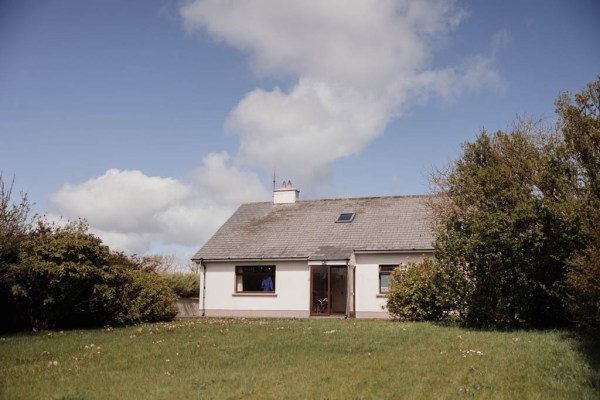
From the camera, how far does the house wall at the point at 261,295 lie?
27562 mm

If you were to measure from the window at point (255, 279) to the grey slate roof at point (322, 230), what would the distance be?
88cm

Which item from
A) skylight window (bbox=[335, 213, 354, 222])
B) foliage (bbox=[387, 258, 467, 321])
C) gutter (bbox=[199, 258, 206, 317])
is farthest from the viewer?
skylight window (bbox=[335, 213, 354, 222])

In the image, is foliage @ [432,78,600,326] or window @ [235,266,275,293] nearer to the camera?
foliage @ [432,78,600,326]

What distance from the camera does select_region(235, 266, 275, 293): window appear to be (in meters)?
28.5

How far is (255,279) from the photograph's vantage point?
95.1ft

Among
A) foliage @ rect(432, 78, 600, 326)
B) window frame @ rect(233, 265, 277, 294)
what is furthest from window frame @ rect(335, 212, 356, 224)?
foliage @ rect(432, 78, 600, 326)

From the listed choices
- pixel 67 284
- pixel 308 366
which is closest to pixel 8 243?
pixel 67 284

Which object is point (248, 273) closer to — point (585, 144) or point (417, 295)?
point (417, 295)

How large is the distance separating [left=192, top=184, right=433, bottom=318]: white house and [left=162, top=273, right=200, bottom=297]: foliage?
3.56 m

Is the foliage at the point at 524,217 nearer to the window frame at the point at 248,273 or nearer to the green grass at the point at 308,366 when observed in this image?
the green grass at the point at 308,366

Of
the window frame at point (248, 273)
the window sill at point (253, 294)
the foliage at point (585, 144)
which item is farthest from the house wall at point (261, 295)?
the foliage at point (585, 144)

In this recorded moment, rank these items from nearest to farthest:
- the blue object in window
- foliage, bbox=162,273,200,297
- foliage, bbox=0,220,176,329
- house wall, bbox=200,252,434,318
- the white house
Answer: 1. foliage, bbox=0,220,176,329
2. house wall, bbox=200,252,434,318
3. the white house
4. the blue object in window
5. foliage, bbox=162,273,200,297

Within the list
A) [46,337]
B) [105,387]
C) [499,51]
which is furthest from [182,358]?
[499,51]

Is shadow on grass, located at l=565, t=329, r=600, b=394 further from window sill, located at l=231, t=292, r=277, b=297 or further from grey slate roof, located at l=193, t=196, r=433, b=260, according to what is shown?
window sill, located at l=231, t=292, r=277, b=297
